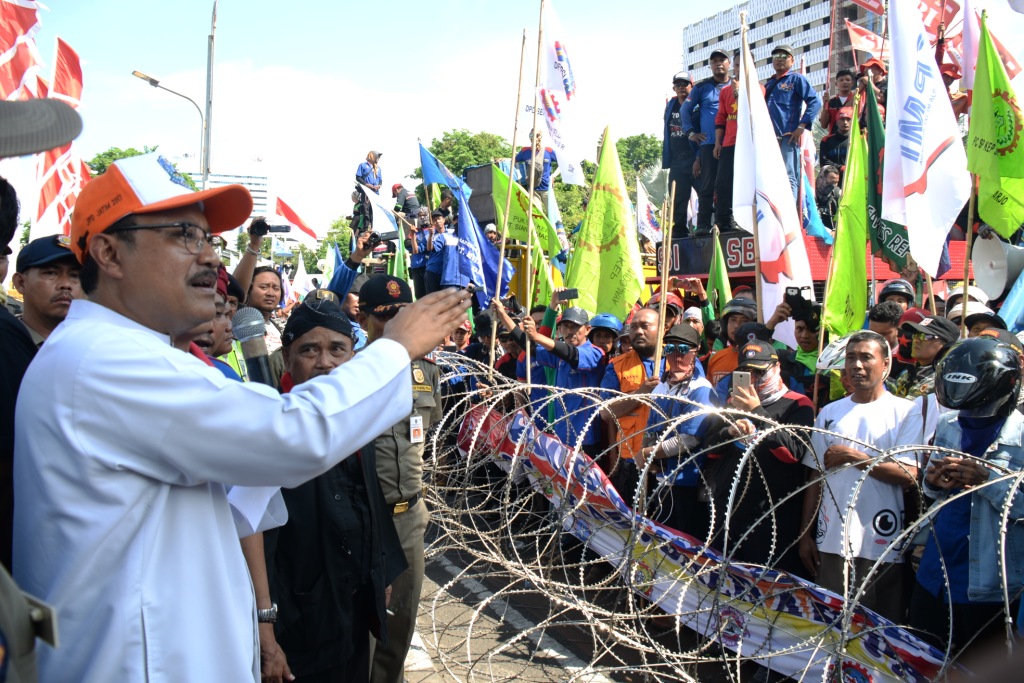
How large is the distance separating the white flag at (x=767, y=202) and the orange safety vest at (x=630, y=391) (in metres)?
1.13

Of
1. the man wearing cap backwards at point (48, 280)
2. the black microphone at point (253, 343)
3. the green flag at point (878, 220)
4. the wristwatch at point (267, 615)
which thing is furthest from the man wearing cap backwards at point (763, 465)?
the man wearing cap backwards at point (48, 280)

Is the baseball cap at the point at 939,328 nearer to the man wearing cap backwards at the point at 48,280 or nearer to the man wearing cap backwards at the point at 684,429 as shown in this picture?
the man wearing cap backwards at the point at 684,429

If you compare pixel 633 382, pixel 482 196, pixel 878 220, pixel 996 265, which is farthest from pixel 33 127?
pixel 482 196

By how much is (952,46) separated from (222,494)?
13.0 m

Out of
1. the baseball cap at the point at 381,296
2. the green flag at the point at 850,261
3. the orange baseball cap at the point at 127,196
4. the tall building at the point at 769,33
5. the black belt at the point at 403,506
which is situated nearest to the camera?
the orange baseball cap at the point at 127,196

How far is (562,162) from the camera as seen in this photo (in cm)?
933

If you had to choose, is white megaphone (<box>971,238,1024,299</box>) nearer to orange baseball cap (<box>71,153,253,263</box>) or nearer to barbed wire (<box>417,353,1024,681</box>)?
barbed wire (<box>417,353,1024,681</box>)

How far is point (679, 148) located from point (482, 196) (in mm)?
6506

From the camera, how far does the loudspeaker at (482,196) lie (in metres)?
17.8

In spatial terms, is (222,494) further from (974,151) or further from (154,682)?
(974,151)

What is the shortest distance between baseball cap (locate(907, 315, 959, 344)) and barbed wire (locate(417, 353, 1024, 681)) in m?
1.11

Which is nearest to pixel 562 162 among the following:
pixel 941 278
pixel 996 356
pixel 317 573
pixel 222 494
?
pixel 941 278

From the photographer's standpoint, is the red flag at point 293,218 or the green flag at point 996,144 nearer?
the green flag at point 996,144

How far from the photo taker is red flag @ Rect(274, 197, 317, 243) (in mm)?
12367
